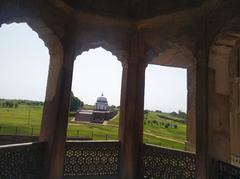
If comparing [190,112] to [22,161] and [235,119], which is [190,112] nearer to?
[235,119]

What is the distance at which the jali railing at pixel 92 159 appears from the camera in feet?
21.7

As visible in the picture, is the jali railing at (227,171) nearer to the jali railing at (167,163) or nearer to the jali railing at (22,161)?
the jali railing at (167,163)

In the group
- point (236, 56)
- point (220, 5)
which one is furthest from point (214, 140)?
point (236, 56)

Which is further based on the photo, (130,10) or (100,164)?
(130,10)

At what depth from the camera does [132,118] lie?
699 cm

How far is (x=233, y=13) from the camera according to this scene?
203 inches

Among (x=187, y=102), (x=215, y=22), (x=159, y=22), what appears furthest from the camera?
(x=187, y=102)

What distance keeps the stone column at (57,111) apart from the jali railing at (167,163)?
2432 mm

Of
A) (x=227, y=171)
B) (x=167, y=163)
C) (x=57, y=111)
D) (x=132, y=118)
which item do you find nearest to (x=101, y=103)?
(x=132, y=118)

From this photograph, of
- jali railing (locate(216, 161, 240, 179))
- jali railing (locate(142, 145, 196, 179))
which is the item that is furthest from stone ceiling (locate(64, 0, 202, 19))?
jali railing (locate(216, 161, 240, 179))

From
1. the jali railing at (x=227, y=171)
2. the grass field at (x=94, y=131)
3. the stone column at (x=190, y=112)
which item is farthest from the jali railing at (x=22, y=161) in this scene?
the grass field at (x=94, y=131)

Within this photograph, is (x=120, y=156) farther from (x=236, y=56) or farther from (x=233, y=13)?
(x=236, y=56)

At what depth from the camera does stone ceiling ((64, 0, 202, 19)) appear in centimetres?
667

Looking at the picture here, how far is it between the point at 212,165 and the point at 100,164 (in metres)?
3.23
